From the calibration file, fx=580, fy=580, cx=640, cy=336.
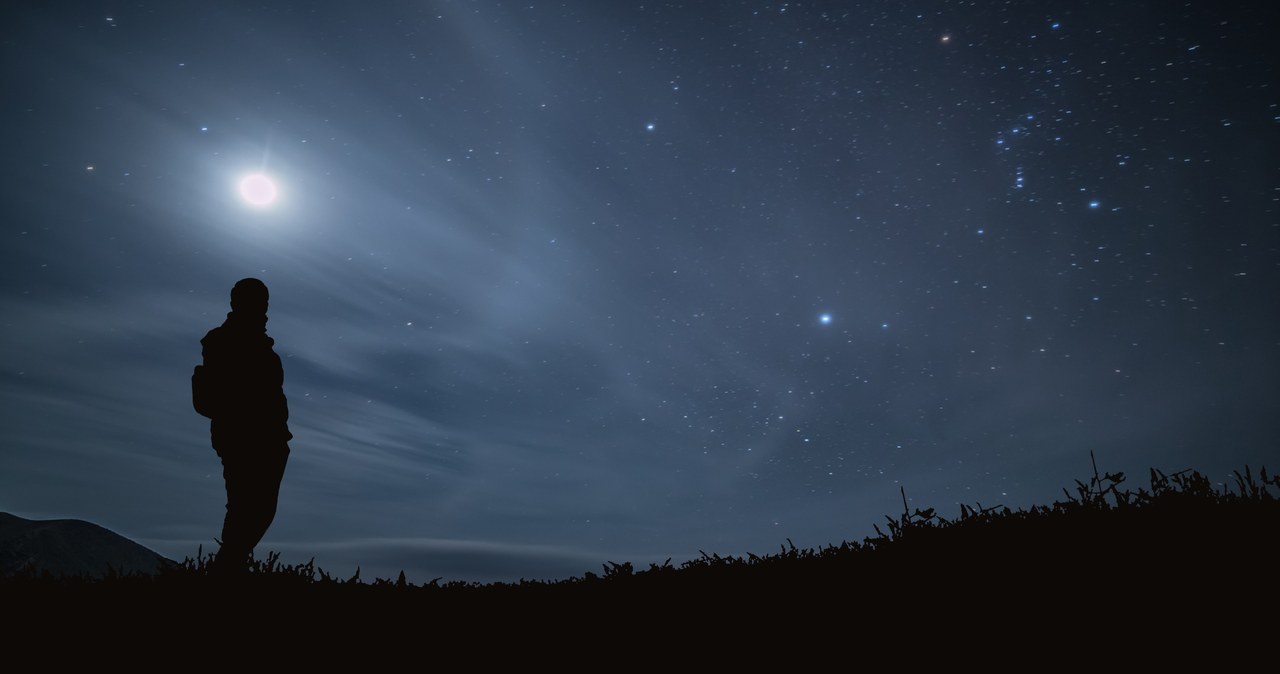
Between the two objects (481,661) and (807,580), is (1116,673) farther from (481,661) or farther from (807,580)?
(481,661)

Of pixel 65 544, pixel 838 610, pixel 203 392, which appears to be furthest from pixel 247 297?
pixel 65 544

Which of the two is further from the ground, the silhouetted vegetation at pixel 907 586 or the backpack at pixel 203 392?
the backpack at pixel 203 392

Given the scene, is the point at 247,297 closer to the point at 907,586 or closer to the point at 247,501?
the point at 247,501

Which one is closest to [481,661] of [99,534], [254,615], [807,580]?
[254,615]

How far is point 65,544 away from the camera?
17775 cm

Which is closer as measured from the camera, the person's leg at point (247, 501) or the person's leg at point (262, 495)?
the person's leg at point (247, 501)

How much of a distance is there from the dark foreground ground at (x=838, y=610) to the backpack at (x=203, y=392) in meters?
1.72

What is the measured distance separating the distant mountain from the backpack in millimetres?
209289

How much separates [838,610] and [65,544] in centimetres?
25614

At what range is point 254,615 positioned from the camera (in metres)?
4.72

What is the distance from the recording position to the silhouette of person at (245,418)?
6.48 metres

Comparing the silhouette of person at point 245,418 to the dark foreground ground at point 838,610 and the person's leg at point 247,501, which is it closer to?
the person's leg at point 247,501

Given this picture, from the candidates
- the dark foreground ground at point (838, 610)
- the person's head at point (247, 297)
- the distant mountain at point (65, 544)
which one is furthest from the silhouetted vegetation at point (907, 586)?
the distant mountain at point (65, 544)

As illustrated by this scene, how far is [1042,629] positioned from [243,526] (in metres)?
7.33
